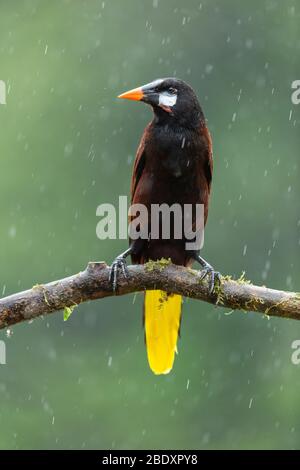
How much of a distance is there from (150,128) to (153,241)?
66 centimetres

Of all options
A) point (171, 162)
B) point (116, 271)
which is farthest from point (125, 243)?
point (116, 271)

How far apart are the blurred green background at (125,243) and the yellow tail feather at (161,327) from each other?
26.2 ft

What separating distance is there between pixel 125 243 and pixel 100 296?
9424 millimetres

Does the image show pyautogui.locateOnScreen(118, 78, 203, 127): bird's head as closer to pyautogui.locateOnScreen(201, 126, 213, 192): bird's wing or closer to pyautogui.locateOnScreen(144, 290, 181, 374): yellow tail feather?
pyautogui.locateOnScreen(201, 126, 213, 192): bird's wing

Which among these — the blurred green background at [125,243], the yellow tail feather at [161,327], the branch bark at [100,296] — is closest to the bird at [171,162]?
the yellow tail feather at [161,327]

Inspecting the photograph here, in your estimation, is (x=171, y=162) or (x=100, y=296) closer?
(x=100, y=296)

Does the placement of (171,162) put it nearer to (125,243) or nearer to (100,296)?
(100,296)

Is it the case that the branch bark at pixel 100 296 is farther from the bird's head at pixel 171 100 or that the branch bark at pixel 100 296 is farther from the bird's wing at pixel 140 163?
the bird's head at pixel 171 100

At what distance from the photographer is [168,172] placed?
638cm

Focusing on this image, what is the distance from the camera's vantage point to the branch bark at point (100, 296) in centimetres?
559

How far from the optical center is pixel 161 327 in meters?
6.85

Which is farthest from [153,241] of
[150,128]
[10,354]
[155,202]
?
[10,354]

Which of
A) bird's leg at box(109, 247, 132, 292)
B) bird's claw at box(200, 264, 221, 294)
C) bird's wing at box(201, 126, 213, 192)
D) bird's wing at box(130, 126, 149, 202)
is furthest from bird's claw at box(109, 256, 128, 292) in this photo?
bird's wing at box(201, 126, 213, 192)

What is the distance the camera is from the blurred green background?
51.7ft
